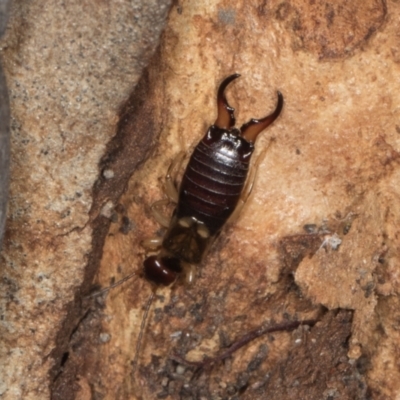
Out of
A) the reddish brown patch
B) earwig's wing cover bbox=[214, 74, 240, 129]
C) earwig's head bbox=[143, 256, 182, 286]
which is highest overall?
the reddish brown patch

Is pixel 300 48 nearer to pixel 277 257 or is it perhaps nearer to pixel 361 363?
pixel 277 257

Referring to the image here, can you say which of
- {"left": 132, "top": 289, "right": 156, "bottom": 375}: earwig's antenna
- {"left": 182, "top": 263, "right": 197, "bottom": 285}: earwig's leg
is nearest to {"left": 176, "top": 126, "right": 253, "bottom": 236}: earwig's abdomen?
{"left": 182, "top": 263, "right": 197, "bottom": 285}: earwig's leg

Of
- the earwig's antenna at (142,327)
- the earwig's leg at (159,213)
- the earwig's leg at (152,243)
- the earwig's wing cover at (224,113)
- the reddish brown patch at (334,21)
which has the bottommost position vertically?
the earwig's antenna at (142,327)

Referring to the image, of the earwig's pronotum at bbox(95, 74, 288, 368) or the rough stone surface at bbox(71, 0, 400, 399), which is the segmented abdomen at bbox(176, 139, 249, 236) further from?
the rough stone surface at bbox(71, 0, 400, 399)

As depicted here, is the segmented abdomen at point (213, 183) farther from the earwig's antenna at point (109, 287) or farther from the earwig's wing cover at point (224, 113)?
the earwig's antenna at point (109, 287)

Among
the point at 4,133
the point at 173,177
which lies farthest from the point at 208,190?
the point at 4,133

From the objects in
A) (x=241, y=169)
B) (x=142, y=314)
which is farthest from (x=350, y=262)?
(x=142, y=314)

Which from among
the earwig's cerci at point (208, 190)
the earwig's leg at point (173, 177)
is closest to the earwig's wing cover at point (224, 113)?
the earwig's cerci at point (208, 190)
